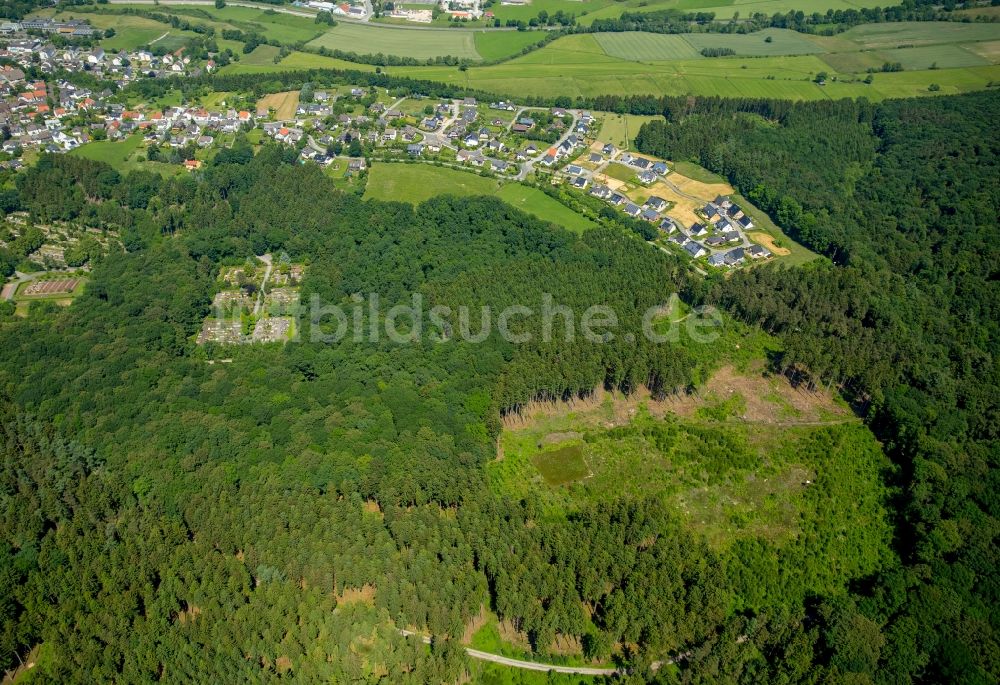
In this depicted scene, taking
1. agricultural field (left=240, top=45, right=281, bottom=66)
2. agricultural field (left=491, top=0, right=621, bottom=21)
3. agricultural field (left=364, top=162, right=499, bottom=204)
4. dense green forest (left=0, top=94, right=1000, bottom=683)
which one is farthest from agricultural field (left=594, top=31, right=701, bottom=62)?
agricultural field (left=240, top=45, right=281, bottom=66)

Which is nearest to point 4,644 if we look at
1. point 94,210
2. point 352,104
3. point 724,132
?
point 94,210

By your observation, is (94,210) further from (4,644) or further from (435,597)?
(435,597)

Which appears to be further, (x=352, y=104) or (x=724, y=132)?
(x=352, y=104)

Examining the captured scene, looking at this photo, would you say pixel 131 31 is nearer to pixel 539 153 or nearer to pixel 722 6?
pixel 539 153

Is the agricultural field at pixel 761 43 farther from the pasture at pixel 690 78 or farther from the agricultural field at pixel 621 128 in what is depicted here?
the agricultural field at pixel 621 128

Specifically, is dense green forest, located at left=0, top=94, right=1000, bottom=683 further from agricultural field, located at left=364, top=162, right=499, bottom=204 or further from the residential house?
the residential house

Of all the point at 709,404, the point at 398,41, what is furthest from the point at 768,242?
the point at 398,41

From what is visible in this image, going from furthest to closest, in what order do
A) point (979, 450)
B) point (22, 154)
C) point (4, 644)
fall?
point (22, 154) < point (979, 450) < point (4, 644)
